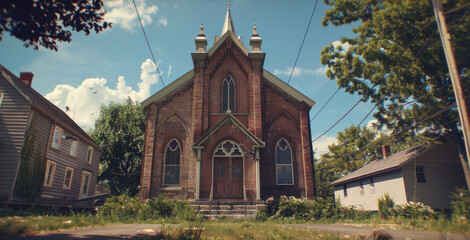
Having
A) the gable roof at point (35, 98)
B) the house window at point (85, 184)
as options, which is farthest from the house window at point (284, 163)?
the house window at point (85, 184)

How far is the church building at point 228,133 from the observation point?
16672 mm

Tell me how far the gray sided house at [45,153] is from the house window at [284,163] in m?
13.0

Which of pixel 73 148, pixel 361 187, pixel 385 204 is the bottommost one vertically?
pixel 385 204

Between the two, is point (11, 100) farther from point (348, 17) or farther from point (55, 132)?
point (348, 17)

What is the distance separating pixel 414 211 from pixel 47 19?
18.9 m

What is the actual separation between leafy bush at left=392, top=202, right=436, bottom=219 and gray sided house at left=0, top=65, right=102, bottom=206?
1791cm

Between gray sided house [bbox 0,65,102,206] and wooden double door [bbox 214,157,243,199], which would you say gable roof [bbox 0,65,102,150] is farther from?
wooden double door [bbox 214,157,243,199]

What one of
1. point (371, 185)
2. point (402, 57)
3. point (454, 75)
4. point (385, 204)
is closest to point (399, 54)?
point (402, 57)

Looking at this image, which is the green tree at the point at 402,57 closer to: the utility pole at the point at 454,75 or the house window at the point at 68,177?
the utility pole at the point at 454,75

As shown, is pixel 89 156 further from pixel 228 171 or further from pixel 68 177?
pixel 228 171

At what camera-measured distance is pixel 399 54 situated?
36.0 feet

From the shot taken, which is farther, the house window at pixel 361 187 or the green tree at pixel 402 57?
the house window at pixel 361 187

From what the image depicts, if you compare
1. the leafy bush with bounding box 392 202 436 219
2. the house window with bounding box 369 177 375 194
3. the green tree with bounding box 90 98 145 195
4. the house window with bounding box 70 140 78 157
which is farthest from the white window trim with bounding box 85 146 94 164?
the house window with bounding box 369 177 375 194

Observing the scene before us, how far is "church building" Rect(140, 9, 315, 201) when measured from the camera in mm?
16672
